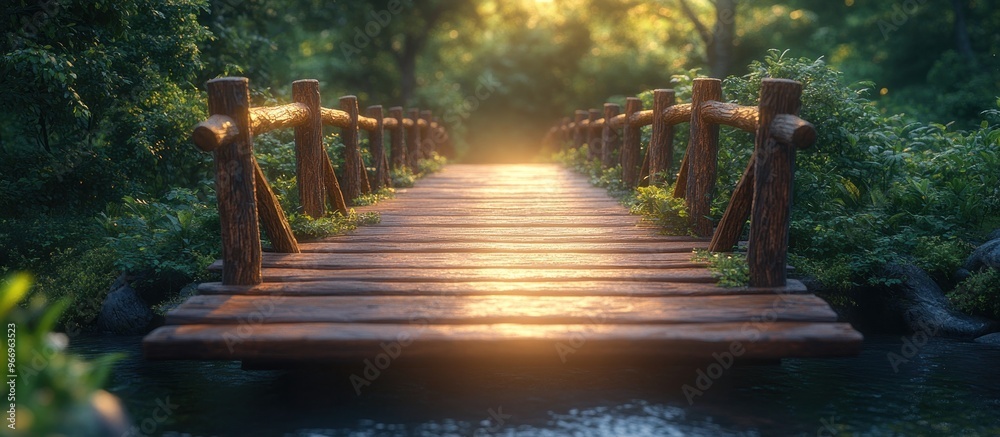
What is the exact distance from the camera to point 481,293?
563cm

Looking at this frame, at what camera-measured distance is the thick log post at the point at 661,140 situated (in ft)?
30.1

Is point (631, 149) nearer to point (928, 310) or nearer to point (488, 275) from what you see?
point (928, 310)

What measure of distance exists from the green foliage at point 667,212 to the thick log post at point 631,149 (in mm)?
2946

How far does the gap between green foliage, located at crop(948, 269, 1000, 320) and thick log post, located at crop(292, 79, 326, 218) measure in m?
5.52

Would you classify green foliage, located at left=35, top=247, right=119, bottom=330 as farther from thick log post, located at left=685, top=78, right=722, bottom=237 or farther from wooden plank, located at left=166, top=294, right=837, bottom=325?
thick log post, located at left=685, top=78, right=722, bottom=237

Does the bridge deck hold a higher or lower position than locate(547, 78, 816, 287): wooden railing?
lower

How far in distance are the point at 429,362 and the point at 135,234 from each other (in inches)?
191

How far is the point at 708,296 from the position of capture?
5.57 metres

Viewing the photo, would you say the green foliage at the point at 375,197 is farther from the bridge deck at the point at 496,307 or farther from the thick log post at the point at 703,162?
the thick log post at the point at 703,162

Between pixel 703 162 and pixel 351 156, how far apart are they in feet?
13.1

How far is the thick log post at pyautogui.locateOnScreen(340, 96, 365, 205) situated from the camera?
9.74 meters

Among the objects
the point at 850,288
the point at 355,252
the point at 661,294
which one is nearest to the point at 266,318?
the point at 355,252

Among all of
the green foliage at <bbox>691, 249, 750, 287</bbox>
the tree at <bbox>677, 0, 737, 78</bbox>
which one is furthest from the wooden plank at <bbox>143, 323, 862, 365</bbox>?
the tree at <bbox>677, 0, 737, 78</bbox>

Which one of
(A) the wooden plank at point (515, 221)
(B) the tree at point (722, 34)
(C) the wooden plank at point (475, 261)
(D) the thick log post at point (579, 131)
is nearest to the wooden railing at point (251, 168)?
(C) the wooden plank at point (475, 261)
